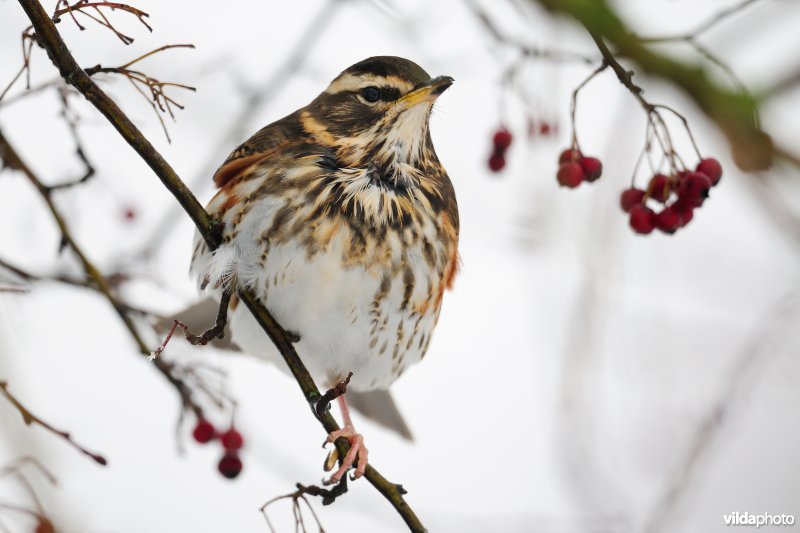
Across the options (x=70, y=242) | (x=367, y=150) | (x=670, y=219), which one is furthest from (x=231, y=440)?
(x=670, y=219)

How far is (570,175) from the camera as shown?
9.39 feet

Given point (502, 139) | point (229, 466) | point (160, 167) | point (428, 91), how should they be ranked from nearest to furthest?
point (160, 167), point (428, 91), point (229, 466), point (502, 139)

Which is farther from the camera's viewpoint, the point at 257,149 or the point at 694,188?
the point at 257,149

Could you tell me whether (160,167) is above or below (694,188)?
above

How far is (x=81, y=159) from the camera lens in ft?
9.15

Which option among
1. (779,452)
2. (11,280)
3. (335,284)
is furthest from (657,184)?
(779,452)

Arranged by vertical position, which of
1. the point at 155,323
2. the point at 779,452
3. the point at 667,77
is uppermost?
the point at 155,323

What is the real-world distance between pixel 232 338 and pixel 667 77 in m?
2.00

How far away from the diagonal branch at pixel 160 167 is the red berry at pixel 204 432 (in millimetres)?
880

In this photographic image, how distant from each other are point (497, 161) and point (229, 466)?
1.54 m

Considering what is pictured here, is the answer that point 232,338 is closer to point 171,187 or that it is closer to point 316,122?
point 316,122

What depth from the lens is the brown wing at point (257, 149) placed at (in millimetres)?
3326

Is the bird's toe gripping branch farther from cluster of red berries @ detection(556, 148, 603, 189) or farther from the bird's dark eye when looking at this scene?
the bird's dark eye

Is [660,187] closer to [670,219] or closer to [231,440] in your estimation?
[670,219]
